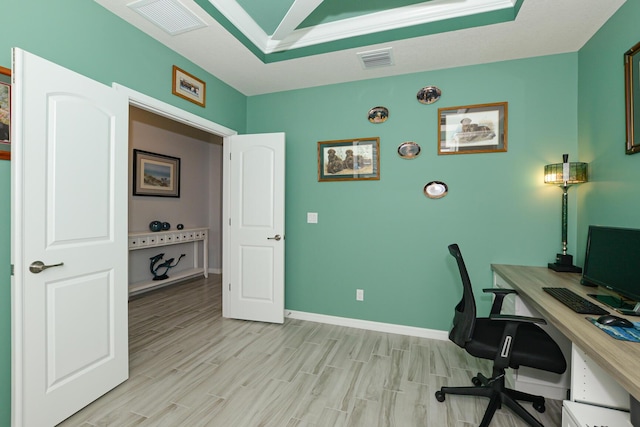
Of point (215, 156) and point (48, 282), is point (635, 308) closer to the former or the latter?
point (48, 282)

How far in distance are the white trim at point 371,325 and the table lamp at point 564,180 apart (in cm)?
119

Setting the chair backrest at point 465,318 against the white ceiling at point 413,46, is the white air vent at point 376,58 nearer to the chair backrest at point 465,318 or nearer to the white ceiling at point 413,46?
the white ceiling at point 413,46

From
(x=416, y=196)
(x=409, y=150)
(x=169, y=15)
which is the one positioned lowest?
(x=416, y=196)

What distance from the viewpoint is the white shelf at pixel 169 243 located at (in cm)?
398

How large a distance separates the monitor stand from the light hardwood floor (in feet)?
2.69

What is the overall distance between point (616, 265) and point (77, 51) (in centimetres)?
356

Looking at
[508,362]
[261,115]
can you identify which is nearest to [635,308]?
[508,362]

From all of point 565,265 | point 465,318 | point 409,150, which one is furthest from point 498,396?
point 409,150

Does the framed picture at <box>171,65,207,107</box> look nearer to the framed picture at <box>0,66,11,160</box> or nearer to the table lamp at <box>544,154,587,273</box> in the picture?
the framed picture at <box>0,66,11,160</box>

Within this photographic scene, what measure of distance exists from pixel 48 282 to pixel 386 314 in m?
2.77

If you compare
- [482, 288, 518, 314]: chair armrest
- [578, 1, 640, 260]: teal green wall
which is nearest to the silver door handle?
[482, 288, 518, 314]: chair armrest

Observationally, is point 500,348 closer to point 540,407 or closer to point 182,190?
point 540,407

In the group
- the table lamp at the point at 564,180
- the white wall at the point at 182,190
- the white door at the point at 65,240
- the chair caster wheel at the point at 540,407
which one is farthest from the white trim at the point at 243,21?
the chair caster wheel at the point at 540,407

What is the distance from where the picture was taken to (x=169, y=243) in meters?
4.46
